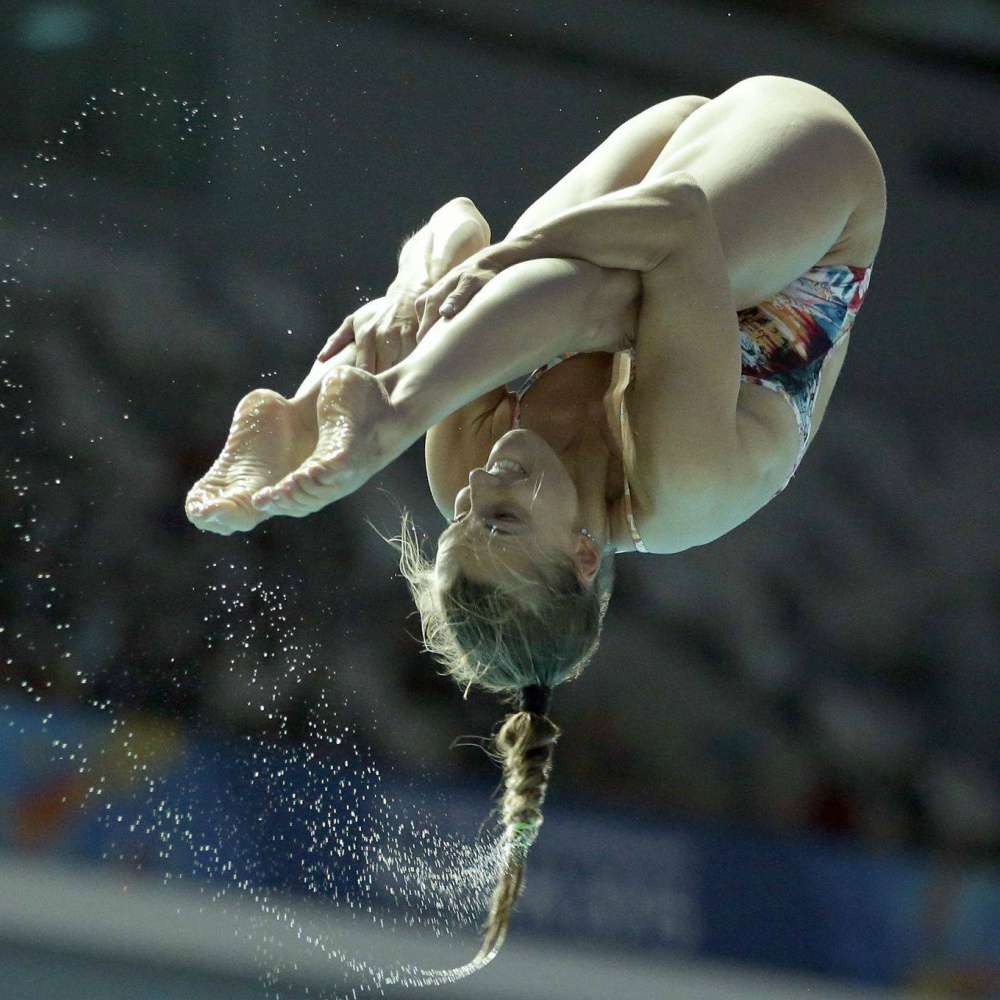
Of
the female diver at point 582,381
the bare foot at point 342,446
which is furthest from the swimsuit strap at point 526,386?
the bare foot at point 342,446

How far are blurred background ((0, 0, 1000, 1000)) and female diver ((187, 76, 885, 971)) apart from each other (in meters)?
2.15

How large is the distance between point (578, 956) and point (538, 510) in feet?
9.79

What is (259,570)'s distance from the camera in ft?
15.1

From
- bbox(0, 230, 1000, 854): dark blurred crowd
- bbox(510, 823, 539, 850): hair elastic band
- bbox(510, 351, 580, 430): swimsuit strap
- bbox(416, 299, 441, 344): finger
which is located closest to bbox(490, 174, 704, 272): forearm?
bbox(416, 299, 441, 344): finger

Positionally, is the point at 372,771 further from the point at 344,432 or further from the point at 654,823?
the point at 344,432

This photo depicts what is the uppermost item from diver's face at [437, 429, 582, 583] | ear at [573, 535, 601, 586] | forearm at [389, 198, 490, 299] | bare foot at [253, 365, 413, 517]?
bare foot at [253, 365, 413, 517]

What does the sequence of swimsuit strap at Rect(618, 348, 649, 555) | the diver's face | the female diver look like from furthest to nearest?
swimsuit strap at Rect(618, 348, 649, 555), the diver's face, the female diver

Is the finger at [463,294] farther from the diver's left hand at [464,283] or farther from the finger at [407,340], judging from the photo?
the finger at [407,340]

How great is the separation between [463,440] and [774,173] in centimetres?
64

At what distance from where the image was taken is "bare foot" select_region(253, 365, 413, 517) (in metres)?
1.74

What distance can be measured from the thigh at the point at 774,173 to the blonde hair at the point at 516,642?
533 mm

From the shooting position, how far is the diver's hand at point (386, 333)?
2.16 m

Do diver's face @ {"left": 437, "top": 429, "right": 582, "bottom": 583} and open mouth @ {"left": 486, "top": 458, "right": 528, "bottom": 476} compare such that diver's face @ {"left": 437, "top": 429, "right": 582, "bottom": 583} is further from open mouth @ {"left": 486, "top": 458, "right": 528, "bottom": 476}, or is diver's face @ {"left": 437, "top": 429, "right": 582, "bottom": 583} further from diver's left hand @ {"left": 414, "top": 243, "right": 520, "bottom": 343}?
diver's left hand @ {"left": 414, "top": 243, "right": 520, "bottom": 343}

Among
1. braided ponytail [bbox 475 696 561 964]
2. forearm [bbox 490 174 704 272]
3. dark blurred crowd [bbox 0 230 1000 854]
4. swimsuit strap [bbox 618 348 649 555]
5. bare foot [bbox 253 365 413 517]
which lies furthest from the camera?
dark blurred crowd [bbox 0 230 1000 854]
